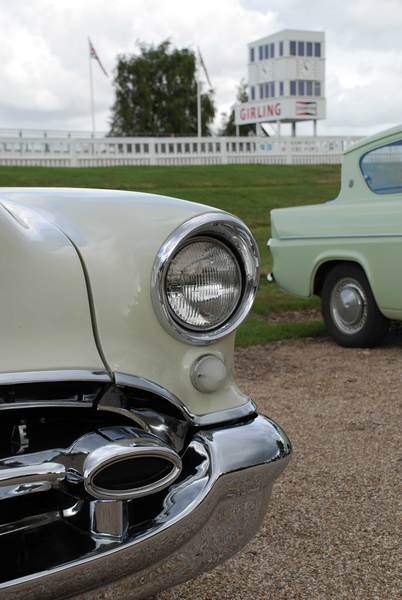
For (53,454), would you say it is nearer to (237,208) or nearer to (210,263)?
(210,263)

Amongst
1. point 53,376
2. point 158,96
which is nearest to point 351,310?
point 53,376

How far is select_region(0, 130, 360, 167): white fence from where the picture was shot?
1852cm

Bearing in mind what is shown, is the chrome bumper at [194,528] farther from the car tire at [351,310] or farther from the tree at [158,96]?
the tree at [158,96]

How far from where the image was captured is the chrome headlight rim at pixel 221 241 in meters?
1.67

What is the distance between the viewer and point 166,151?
838 inches

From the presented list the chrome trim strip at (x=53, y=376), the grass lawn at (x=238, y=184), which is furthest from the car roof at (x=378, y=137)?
the chrome trim strip at (x=53, y=376)

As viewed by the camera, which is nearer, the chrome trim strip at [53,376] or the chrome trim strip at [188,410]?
the chrome trim strip at [53,376]

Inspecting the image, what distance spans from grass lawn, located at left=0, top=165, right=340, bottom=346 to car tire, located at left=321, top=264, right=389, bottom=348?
45.1 inches

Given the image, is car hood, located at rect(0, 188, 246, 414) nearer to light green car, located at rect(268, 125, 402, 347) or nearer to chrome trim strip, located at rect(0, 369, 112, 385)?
chrome trim strip, located at rect(0, 369, 112, 385)

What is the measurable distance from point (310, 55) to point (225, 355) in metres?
53.8

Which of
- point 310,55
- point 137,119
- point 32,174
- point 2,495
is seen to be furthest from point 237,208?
point 310,55

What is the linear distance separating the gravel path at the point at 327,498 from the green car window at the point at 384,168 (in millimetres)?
1325

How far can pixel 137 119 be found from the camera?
163 feet

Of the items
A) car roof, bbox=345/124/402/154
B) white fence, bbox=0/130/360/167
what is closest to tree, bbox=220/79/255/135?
white fence, bbox=0/130/360/167
